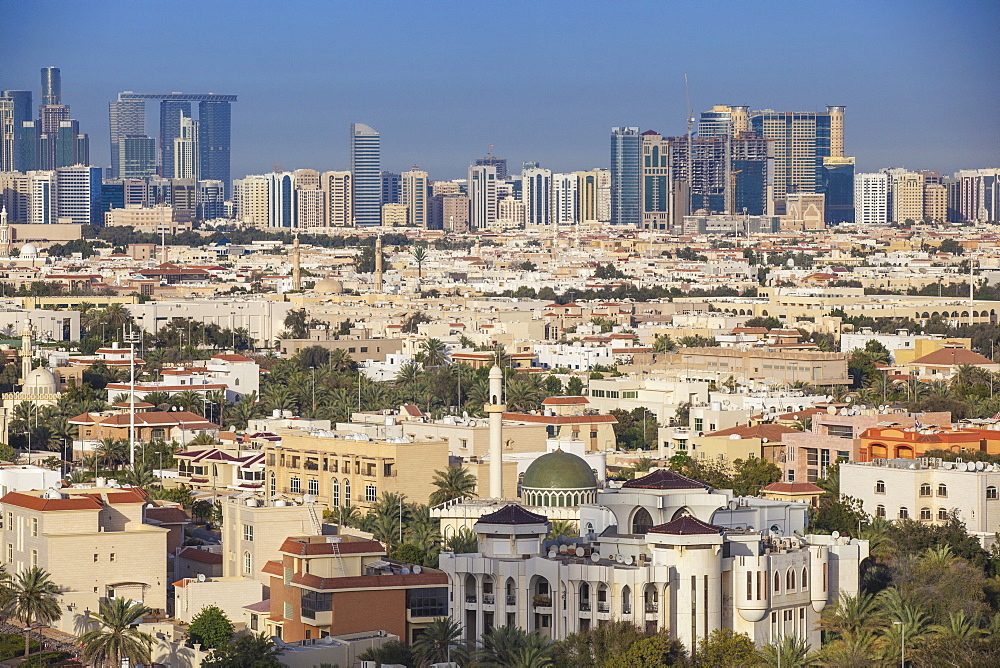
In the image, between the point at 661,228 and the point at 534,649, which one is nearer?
the point at 534,649

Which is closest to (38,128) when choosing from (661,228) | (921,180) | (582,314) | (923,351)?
(661,228)

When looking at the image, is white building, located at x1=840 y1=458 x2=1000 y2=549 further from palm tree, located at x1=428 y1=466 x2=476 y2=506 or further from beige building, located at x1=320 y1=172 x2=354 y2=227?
beige building, located at x1=320 y1=172 x2=354 y2=227

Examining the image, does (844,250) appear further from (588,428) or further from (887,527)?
(887,527)

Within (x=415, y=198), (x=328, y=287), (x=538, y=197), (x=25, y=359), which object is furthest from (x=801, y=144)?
(x=25, y=359)

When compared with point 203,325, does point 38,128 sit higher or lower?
higher

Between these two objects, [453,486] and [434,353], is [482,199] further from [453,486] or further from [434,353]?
[453,486]

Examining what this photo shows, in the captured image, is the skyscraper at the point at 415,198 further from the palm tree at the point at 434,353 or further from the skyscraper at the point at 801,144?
the palm tree at the point at 434,353

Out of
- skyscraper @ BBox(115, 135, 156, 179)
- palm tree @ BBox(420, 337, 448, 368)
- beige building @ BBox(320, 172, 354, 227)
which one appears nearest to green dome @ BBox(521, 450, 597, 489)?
palm tree @ BBox(420, 337, 448, 368)
